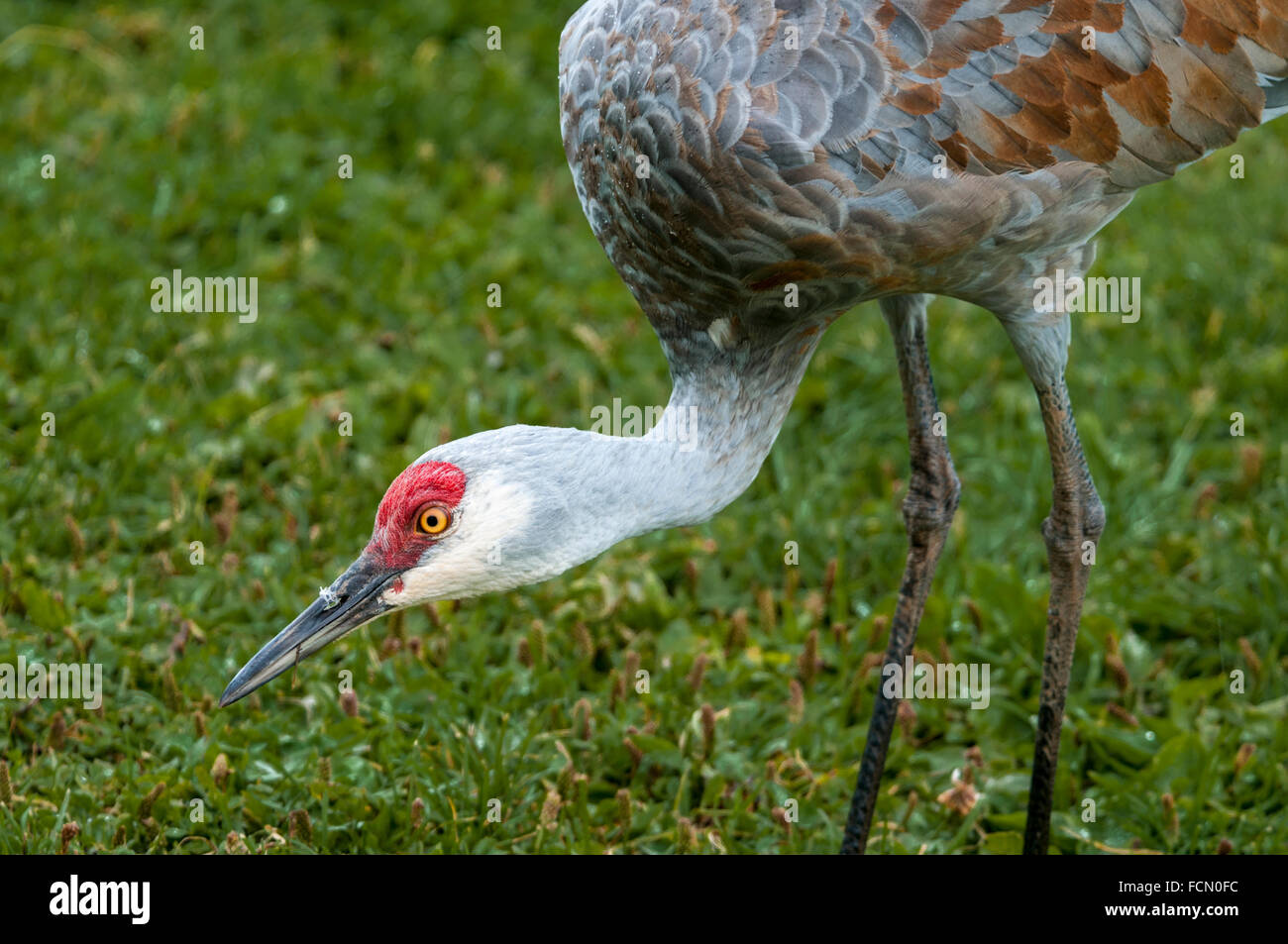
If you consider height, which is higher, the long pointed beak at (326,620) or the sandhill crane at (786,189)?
the sandhill crane at (786,189)

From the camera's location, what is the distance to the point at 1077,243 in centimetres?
429

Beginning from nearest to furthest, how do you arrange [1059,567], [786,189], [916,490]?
[786,189] < [1059,567] < [916,490]

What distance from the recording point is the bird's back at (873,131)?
3775 mm

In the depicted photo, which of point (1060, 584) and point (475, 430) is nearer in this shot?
point (1060, 584)

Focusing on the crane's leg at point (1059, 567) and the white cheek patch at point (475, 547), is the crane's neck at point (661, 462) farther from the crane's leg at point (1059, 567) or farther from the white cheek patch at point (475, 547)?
the crane's leg at point (1059, 567)

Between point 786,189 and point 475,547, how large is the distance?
1.20 metres

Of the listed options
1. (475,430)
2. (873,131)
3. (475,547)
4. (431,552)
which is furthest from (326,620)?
(475,430)

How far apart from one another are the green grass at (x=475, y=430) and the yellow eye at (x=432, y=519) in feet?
3.15

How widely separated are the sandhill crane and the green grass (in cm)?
88

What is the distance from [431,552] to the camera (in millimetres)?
3812

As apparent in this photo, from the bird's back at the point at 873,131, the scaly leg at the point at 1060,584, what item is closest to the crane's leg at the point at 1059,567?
the scaly leg at the point at 1060,584

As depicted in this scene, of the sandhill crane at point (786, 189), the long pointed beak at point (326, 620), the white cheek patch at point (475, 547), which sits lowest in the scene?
the long pointed beak at point (326, 620)

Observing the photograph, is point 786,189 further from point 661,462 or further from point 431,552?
point 431,552

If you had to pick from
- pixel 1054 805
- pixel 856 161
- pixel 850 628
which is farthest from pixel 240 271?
pixel 1054 805
